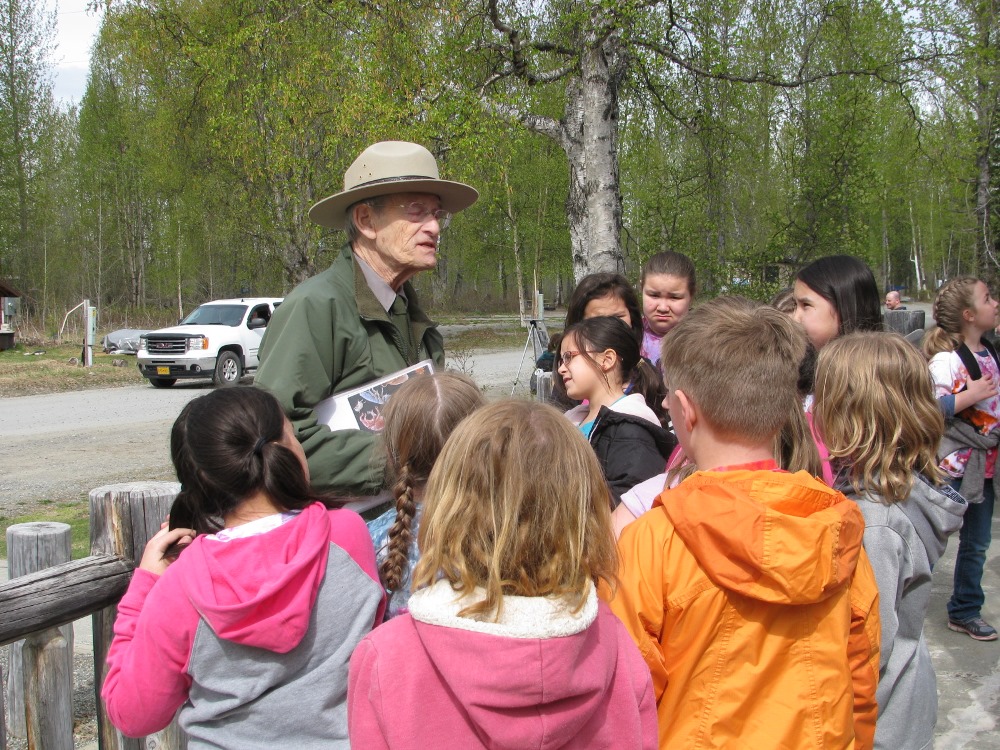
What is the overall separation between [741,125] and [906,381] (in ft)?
34.2

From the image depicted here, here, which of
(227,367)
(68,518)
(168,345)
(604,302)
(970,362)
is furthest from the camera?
(227,367)

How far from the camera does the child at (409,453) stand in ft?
6.45

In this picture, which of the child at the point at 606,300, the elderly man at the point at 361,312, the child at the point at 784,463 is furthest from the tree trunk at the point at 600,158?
the child at the point at 784,463

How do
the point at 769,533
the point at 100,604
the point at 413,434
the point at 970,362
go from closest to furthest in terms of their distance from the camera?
the point at 769,533 < the point at 413,434 < the point at 100,604 < the point at 970,362

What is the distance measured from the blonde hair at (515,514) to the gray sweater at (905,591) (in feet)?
3.42

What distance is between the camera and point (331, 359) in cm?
252

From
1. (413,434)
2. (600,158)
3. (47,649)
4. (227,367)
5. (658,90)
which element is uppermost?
(658,90)

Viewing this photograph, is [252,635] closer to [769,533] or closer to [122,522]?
[122,522]

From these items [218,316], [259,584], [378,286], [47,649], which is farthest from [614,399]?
[218,316]

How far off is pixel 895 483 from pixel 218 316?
734 inches

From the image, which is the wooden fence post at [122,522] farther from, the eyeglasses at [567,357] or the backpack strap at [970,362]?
the backpack strap at [970,362]

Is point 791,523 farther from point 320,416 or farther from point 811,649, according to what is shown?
point 320,416

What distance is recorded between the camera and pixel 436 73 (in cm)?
901

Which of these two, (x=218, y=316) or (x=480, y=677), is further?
(x=218, y=316)
